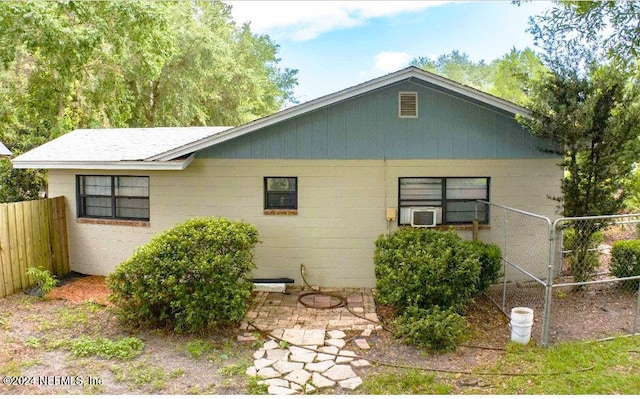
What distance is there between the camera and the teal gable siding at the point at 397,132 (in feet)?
27.8

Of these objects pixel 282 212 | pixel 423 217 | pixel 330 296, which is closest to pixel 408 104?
pixel 423 217

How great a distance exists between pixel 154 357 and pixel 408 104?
5984mm

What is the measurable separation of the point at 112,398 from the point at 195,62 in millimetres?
18659

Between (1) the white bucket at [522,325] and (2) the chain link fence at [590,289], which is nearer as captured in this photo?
(1) the white bucket at [522,325]

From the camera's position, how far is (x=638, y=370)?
213 inches

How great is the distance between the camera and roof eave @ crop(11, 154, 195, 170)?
8391mm

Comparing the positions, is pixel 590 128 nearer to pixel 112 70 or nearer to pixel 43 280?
pixel 43 280

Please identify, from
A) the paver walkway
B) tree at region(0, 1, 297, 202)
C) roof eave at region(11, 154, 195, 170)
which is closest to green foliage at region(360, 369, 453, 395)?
the paver walkway

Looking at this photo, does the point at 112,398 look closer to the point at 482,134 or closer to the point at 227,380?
the point at 227,380

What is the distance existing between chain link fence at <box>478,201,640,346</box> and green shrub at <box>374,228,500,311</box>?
2.95 feet

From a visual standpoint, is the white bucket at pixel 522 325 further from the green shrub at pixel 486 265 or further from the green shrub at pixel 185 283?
the green shrub at pixel 185 283

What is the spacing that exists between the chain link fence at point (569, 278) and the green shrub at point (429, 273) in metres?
0.90

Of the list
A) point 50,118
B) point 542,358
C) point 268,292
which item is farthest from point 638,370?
point 50,118

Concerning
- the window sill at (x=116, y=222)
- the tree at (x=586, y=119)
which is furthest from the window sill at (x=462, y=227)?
the window sill at (x=116, y=222)
